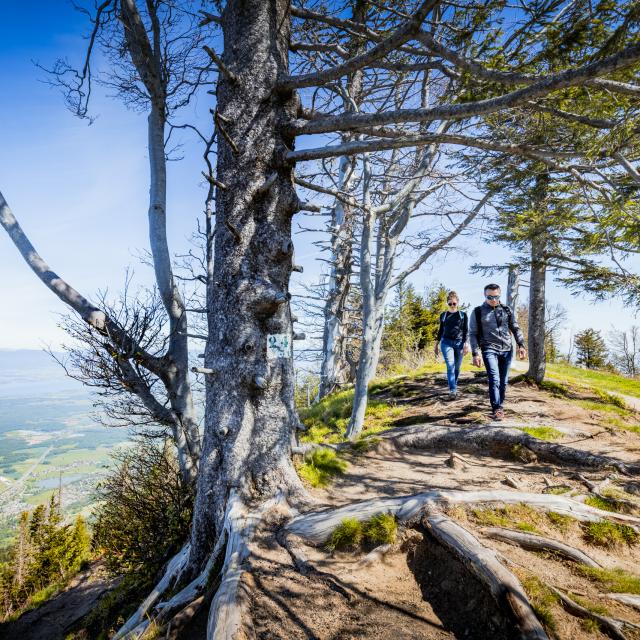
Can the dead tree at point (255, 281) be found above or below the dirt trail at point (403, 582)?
above

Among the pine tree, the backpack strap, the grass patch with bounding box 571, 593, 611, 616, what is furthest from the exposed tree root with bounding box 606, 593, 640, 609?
the pine tree

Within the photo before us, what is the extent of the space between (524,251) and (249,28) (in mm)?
8805

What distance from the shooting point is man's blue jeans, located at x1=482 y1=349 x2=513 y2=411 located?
17.7ft

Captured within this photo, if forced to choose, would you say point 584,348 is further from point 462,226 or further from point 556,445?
point 556,445

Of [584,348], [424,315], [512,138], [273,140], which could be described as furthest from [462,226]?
[584,348]

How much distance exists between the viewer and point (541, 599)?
178 centimetres

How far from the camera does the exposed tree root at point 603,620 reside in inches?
61.8

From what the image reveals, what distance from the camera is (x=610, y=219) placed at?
448cm

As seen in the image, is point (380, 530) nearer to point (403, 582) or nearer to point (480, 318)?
point (403, 582)

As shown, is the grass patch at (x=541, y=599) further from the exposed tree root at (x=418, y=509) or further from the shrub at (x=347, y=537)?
the shrub at (x=347, y=537)

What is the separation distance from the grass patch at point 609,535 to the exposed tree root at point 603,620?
1.08 m

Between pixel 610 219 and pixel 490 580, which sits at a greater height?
pixel 610 219

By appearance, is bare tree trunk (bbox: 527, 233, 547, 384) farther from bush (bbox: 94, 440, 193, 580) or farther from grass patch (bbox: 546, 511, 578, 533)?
bush (bbox: 94, 440, 193, 580)

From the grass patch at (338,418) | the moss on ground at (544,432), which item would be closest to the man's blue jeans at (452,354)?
the grass patch at (338,418)
